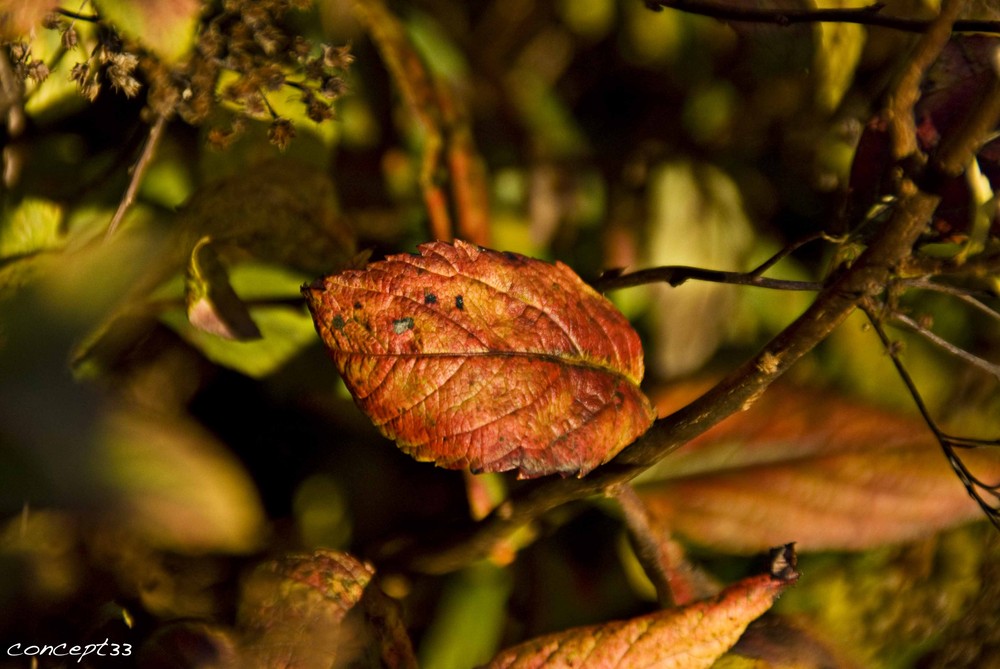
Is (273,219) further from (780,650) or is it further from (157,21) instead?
(780,650)

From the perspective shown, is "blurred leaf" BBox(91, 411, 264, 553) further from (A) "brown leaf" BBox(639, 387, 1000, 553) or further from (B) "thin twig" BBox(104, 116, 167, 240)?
(A) "brown leaf" BBox(639, 387, 1000, 553)

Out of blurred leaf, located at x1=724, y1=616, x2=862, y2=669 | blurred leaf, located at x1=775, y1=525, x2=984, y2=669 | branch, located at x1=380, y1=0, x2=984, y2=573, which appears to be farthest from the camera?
blurred leaf, located at x1=775, y1=525, x2=984, y2=669

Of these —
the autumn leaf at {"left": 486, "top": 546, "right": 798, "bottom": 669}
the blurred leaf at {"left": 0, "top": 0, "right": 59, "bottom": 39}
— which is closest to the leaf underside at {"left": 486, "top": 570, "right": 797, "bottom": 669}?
the autumn leaf at {"left": 486, "top": 546, "right": 798, "bottom": 669}

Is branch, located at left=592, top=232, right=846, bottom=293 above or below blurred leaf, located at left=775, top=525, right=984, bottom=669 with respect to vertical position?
above

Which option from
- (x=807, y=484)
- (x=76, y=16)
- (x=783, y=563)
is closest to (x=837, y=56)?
(x=807, y=484)

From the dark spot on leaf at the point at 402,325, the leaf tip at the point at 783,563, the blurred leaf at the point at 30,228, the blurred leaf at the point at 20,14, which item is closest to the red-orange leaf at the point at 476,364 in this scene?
the dark spot on leaf at the point at 402,325

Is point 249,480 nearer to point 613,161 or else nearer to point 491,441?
point 491,441

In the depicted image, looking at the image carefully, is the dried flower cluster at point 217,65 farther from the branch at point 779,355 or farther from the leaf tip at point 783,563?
the leaf tip at point 783,563

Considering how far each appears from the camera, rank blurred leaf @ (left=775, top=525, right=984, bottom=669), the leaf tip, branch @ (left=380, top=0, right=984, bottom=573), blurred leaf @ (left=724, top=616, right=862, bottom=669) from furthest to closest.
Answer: blurred leaf @ (left=775, top=525, right=984, bottom=669), blurred leaf @ (left=724, top=616, right=862, bottom=669), the leaf tip, branch @ (left=380, top=0, right=984, bottom=573)
